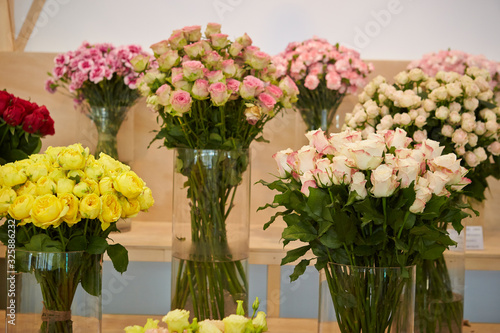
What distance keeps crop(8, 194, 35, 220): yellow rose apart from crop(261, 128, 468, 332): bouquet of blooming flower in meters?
0.40

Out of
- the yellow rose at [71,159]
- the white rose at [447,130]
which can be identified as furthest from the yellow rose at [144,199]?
the white rose at [447,130]

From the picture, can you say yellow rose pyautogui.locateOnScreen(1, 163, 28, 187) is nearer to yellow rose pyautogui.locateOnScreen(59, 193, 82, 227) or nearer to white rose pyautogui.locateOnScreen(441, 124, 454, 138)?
yellow rose pyautogui.locateOnScreen(59, 193, 82, 227)

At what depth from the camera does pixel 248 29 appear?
2465mm

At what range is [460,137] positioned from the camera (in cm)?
151

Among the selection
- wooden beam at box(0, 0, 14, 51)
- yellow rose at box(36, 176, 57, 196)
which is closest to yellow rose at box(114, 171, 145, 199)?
yellow rose at box(36, 176, 57, 196)

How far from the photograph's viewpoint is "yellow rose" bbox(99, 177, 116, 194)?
100cm

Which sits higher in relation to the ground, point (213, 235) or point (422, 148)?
point (422, 148)

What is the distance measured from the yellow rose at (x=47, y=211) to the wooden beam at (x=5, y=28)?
167 cm

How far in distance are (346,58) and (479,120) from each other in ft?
2.00

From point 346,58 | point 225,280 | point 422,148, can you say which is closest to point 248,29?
point 346,58

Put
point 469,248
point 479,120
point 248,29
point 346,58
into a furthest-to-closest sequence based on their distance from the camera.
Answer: point 248,29 → point 346,58 → point 469,248 → point 479,120

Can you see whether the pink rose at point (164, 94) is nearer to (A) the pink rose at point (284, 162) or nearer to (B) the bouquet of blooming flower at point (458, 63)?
(A) the pink rose at point (284, 162)

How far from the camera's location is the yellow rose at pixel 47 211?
3.06 feet

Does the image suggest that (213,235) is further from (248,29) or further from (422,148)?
(248,29)
